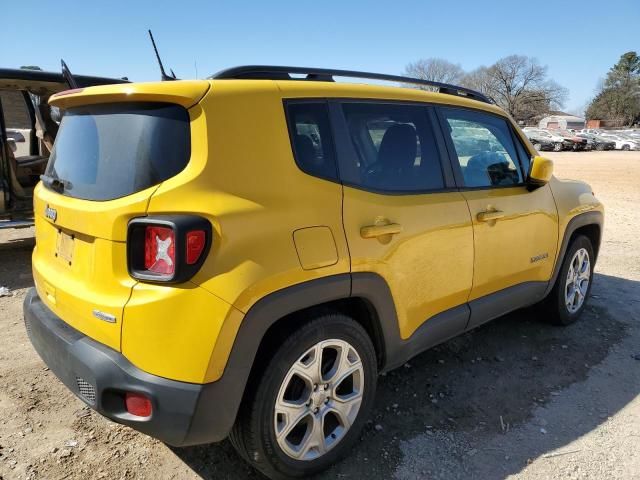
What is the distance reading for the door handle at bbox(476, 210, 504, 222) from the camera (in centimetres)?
300

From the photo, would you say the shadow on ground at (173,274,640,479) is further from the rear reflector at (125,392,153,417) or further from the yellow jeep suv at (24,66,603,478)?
the rear reflector at (125,392,153,417)

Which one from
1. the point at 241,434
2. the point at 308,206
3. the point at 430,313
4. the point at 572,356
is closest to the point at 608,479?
the point at 430,313

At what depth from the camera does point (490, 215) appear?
305cm

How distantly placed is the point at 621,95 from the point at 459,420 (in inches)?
3878

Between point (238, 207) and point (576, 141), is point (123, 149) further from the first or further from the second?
point (576, 141)

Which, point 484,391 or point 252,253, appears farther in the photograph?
point 484,391

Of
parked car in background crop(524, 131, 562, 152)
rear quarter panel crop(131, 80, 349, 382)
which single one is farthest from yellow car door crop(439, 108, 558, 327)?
parked car in background crop(524, 131, 562, 152)

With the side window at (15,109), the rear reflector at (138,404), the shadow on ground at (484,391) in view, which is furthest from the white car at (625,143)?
the rear reflector at (138,404)

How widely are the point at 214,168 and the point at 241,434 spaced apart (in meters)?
1.13

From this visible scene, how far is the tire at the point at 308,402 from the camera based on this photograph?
2.10 metres

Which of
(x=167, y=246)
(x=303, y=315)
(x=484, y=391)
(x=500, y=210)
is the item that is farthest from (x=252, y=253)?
(x=484, y=391)

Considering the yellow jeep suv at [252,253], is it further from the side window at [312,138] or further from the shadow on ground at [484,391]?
the shadow on ground at [484,391]

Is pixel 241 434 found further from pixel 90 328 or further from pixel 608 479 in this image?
pixel 608 479

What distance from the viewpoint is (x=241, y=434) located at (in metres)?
2.14
